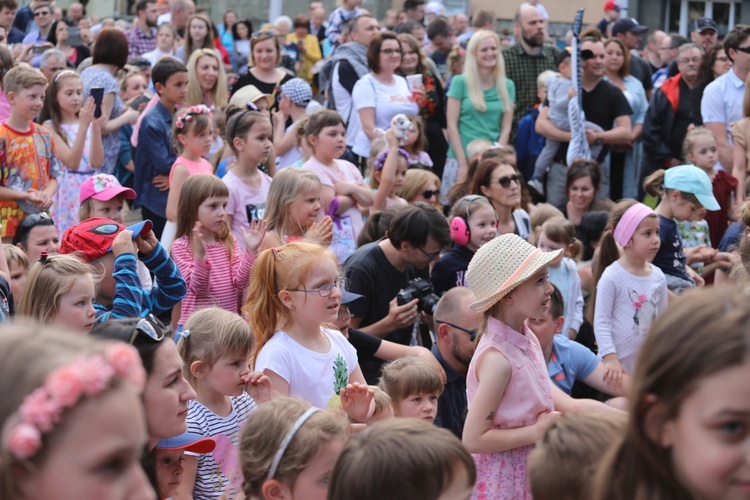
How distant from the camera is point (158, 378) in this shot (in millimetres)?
3225

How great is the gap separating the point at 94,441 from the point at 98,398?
7cm

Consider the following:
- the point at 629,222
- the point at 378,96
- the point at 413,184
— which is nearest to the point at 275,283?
the point at 629,222

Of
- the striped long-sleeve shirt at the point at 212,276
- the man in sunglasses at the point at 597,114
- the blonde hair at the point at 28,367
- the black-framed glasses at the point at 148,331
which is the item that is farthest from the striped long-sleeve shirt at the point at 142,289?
the man in sunglasses at the point at 597,114

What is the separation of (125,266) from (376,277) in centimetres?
188

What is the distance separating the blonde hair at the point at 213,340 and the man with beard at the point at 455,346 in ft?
4.38

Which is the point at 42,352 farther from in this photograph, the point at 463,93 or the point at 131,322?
the point at 463,93

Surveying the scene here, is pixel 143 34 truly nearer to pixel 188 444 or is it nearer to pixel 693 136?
pixel 693 136

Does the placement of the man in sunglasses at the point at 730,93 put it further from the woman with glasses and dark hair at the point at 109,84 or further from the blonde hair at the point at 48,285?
Result: the blonde hair at the point at 48,285

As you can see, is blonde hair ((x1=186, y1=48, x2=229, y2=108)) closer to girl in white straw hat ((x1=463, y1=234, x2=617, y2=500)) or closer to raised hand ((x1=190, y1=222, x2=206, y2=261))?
raised hand ((x1=190, y1=222, x2=206, y2=261))

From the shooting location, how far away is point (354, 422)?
13.4ft

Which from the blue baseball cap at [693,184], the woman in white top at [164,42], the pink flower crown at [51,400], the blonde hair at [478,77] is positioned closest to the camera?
the pink flower crown at [51,400]

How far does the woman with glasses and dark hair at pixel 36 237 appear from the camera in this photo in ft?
18.6

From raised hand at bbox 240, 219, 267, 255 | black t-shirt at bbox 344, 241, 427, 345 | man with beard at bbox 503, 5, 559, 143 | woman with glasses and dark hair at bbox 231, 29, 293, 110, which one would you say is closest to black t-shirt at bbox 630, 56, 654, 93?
man with beard at bbox 503, 5, 559, 143

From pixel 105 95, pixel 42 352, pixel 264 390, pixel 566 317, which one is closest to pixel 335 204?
pixel 566 317
